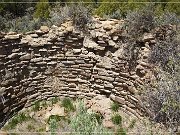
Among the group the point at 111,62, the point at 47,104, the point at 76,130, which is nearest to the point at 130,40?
the point at 111,62

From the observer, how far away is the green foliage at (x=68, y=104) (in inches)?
288

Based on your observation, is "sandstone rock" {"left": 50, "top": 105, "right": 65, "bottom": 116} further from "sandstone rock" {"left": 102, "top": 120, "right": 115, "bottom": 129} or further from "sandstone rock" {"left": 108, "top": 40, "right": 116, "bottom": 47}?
"sandstone rock" {"left": 108, "top": 40, "right": 116, "bottom": 47}

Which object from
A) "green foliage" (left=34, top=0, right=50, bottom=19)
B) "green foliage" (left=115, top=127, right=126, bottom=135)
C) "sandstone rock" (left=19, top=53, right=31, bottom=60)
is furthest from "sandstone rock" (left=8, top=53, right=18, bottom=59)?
"green foliage" (left=34, top=0, right=50, bottom=19)

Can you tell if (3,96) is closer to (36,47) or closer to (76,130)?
(36,47)

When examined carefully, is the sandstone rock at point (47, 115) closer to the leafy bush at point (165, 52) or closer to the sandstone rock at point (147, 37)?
the leafy bush at point (165, 52)

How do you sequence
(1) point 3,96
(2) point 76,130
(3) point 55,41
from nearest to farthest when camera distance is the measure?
(2) point 76,130, (1) point 3,96, (3) point 55,41

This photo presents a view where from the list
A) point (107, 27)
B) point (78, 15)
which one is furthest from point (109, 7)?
point (107, 27)

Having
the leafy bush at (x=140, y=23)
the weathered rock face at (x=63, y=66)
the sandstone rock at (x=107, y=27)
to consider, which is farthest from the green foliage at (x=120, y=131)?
the sandstone rock at (x=107, y=27)

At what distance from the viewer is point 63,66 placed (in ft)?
25.3

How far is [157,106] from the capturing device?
5.93m

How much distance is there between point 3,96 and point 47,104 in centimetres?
95

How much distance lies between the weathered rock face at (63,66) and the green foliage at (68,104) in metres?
0.16

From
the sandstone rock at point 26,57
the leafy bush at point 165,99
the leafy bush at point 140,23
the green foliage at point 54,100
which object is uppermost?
the leafy bush at point 140,23

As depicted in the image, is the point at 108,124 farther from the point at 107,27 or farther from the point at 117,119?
the point at 107,27
